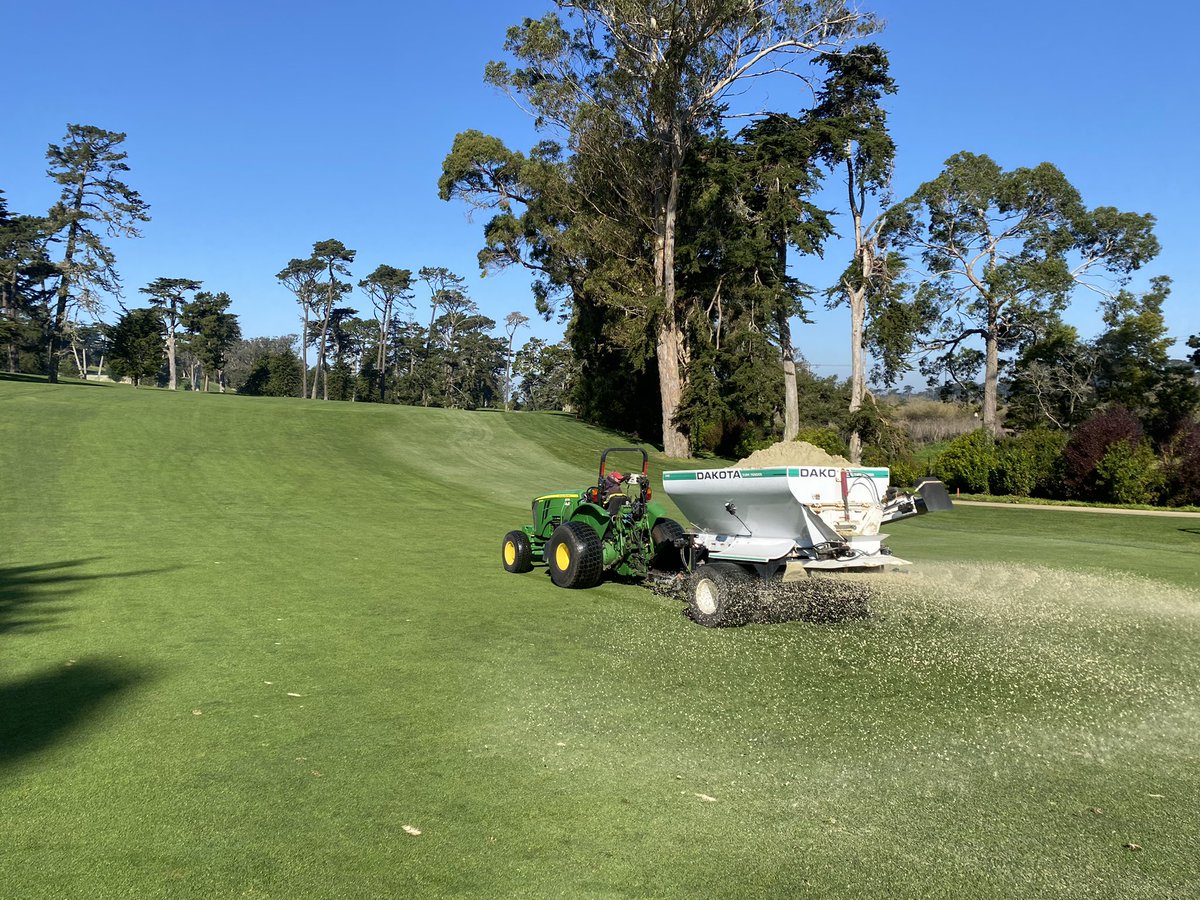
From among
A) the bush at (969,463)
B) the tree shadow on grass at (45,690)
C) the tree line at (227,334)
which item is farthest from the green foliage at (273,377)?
the tree shadow on grass at (45,690)

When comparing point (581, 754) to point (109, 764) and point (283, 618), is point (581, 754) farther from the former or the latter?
point (283, 618)

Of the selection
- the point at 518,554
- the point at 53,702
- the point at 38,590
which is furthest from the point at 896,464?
the point at 53,702

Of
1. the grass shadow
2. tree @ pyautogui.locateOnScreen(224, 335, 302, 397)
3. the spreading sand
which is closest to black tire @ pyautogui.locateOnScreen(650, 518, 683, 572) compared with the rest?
the spreading sand

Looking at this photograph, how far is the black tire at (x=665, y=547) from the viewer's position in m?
10.1

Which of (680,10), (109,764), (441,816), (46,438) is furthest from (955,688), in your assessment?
(680,10)

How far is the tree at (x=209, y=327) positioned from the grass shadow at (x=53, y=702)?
7618 centimetres

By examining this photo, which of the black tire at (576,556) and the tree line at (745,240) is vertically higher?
the tree line at (745,240)

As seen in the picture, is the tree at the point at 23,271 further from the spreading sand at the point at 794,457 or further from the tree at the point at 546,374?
the spreading sand at the point at 794,457

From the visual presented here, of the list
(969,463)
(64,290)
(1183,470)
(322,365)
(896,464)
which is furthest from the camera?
(322,365)

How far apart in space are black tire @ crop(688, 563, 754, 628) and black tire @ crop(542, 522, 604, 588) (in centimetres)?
174

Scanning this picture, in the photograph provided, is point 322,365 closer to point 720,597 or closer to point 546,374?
point 546,374

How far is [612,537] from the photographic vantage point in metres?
10.5

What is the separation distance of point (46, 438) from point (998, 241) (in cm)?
4040

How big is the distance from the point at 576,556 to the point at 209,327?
256 ft
